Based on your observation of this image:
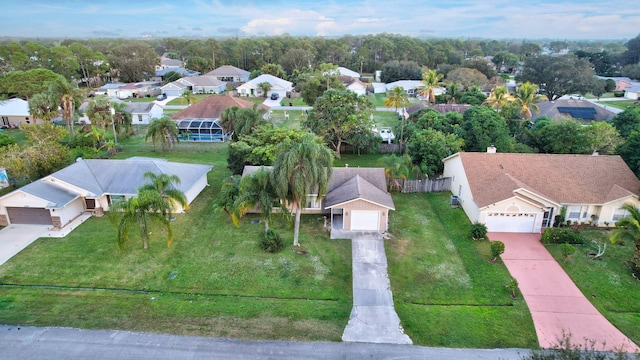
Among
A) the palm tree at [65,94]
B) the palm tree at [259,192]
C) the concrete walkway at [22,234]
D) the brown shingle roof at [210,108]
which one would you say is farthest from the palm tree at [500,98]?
the palm tree at [65,94]

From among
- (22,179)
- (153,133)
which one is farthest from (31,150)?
(153,133)

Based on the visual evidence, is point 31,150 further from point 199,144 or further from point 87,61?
point 87,61

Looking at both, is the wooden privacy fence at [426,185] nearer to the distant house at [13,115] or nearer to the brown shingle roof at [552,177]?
the brown shingle roof at [552,177]

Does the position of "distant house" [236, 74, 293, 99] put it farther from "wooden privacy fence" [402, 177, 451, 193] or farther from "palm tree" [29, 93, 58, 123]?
"wooden privacy fence" [402, 177, 451, 193]

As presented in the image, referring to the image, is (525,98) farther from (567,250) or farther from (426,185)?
(567,250)

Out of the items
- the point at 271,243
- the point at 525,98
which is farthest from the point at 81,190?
the point at 525,98
